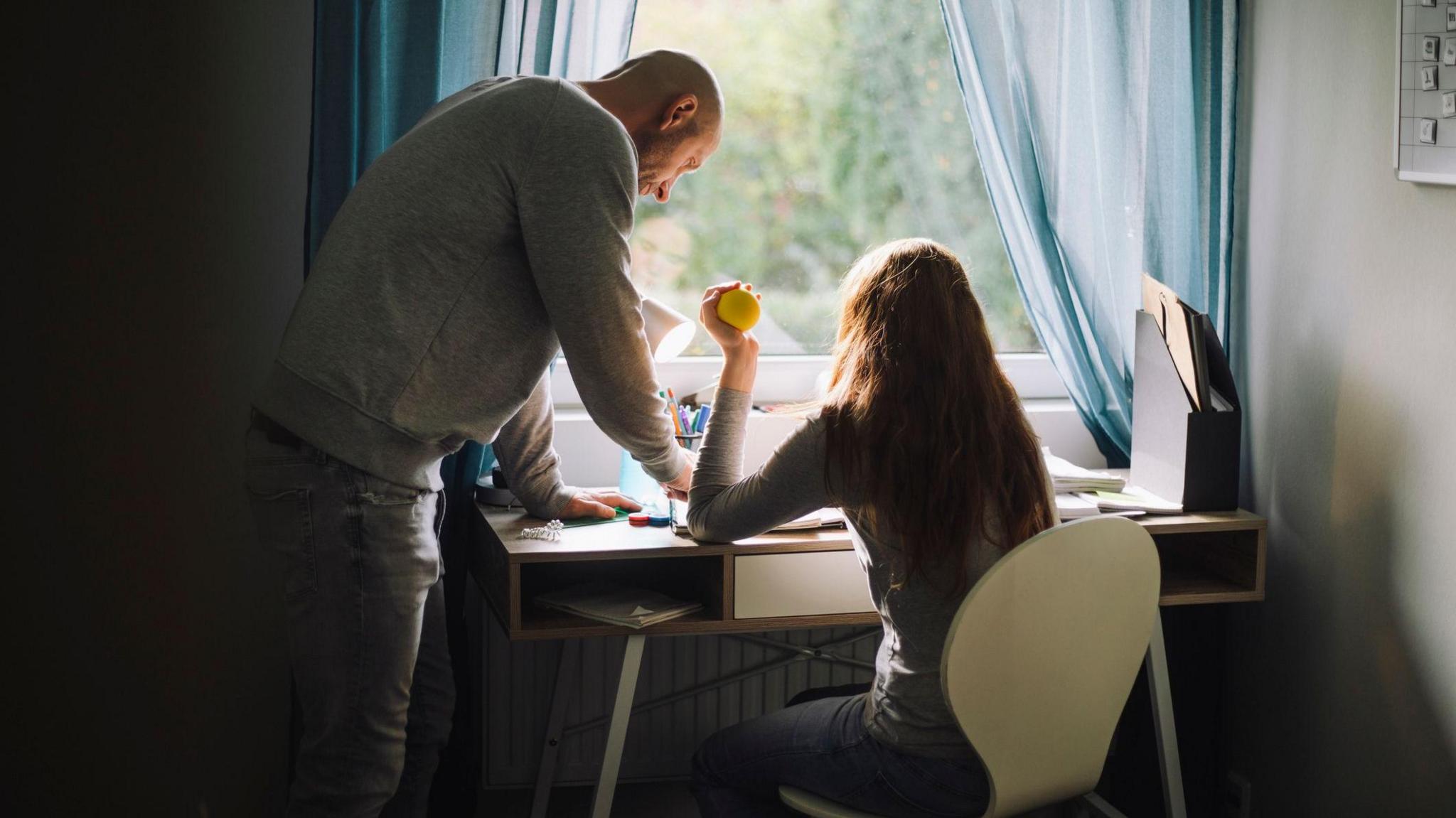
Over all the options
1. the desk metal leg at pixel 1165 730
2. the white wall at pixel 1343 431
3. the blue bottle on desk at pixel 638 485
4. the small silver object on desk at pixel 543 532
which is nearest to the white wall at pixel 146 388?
the small silver object on desk at pixel 543 532

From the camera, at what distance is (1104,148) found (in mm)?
2197

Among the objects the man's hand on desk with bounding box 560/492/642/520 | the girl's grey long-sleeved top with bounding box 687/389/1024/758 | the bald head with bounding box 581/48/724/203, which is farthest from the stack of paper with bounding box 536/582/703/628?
the bald head with bounding box 581/48/724/203

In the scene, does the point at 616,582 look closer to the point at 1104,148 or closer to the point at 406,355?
the point at 406,355

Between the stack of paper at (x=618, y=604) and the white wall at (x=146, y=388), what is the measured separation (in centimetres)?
57

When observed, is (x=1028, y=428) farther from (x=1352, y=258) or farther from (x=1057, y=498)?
(x=1352, y=258)

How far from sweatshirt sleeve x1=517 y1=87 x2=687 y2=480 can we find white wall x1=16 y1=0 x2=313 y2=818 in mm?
703

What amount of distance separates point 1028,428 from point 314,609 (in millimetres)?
883

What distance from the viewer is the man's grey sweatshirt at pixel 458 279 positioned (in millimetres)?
1309

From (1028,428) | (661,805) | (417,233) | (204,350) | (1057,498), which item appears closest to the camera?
(417,233)

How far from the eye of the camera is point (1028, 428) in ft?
4.77

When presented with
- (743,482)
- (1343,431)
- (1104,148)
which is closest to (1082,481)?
(1343,431)

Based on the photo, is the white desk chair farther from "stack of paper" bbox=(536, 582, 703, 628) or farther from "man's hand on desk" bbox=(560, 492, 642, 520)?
"man's hand on desk" bbox=(560, 492, 642, 520)

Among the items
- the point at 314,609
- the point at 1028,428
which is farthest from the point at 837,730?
the point at 314,609

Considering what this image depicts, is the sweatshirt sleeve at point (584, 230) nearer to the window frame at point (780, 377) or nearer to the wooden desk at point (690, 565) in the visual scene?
the wooden desk at point (690, 565)
